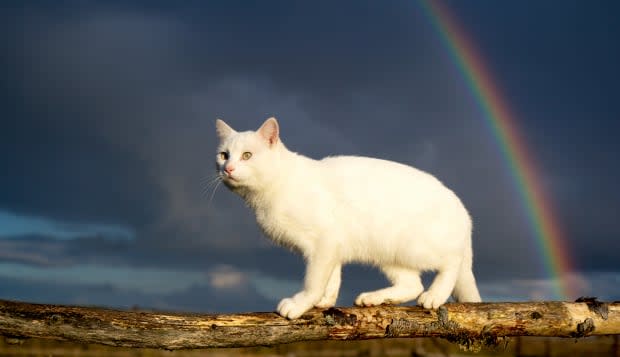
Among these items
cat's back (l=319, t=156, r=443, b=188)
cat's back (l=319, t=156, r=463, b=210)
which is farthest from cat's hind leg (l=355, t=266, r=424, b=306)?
cat's back (l=319, t=156, r=443, b=188)

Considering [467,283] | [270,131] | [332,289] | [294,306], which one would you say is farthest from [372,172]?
[467,283]

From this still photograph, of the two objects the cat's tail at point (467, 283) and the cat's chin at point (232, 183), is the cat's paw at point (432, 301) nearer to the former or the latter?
the cat's tail at point (467, 283)

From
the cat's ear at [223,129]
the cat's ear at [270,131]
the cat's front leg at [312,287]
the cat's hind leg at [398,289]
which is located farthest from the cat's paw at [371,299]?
the cat's ear at [223,129]

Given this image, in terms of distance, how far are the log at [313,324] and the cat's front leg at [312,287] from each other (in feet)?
0.34

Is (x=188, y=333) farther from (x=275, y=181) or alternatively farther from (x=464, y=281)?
(x=464, y=281)

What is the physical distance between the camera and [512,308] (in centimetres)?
538

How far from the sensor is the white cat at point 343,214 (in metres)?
4.95

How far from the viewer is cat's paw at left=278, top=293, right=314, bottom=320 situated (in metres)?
4.71

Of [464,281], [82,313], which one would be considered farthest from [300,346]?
A: [82,313]

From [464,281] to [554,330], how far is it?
895mm

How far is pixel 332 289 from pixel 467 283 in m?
1.36

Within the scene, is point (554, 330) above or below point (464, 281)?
below

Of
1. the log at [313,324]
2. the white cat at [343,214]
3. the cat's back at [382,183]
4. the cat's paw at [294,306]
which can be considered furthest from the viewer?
the cat's back at [382,183]

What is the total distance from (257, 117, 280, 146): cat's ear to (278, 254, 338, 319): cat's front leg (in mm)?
1032
